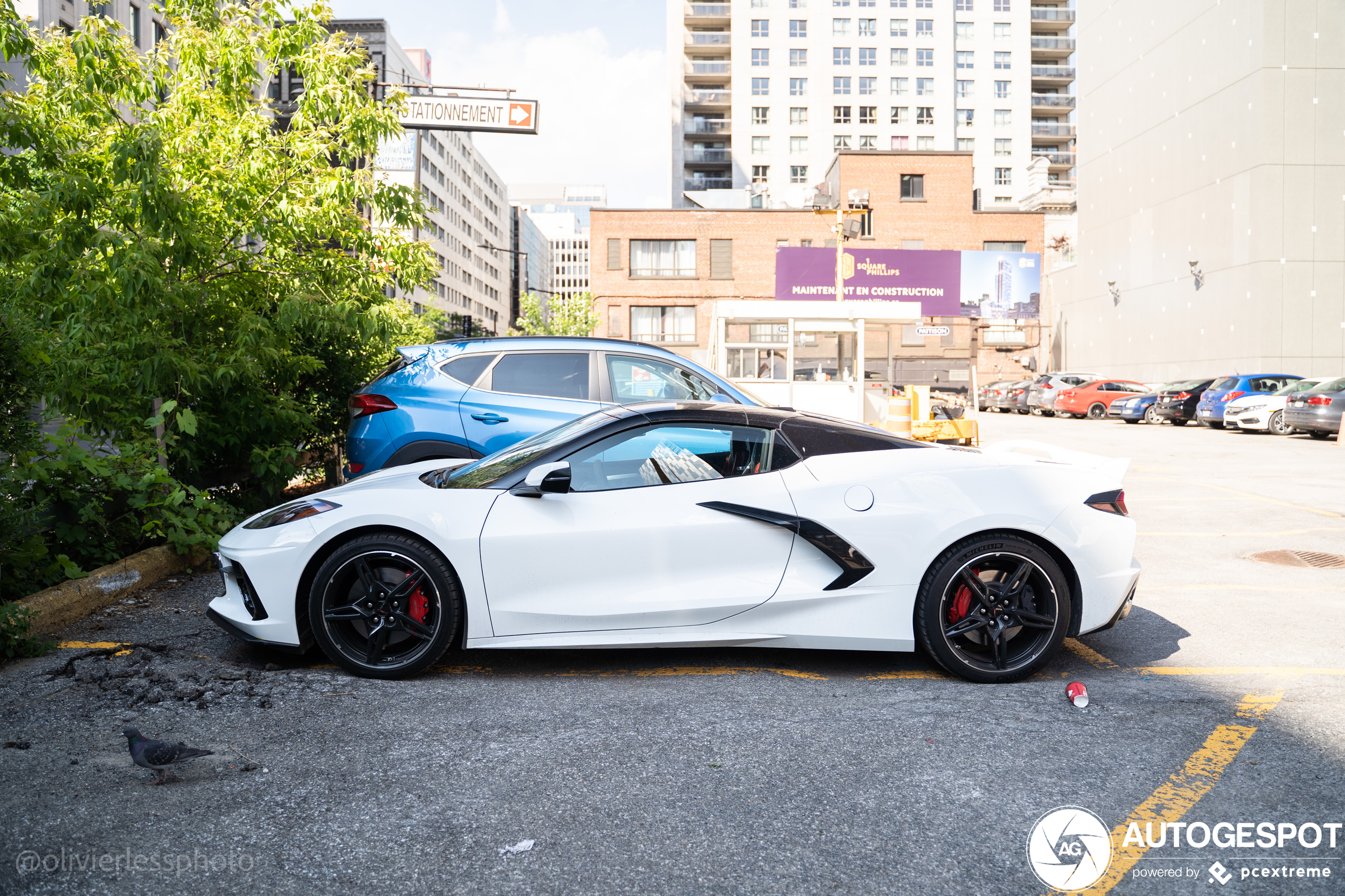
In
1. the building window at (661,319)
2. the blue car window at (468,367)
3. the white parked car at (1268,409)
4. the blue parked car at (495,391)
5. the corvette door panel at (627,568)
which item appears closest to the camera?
the corvette door panel at (627,568)

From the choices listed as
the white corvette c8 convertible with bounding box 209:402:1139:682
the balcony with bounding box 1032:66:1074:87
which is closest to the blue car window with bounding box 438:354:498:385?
the white corvette c8 convertible with bounding box 209:402:1139:682

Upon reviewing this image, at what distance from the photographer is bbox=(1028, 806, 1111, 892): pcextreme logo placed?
2564 millimetres

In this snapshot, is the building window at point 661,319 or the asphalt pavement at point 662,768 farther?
the building window at point 661,319

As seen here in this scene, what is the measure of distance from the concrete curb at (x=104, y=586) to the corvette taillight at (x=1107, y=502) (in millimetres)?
5243

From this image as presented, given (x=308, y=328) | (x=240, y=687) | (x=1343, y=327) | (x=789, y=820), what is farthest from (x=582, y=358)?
(x=1343, y=327)

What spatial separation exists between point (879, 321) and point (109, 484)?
1251 cm

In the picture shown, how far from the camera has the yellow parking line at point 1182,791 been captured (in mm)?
2646

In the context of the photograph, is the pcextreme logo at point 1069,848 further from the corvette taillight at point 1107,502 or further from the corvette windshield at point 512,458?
the corvette windshield at point 512,458

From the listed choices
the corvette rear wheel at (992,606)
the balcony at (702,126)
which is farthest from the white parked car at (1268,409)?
the balcony at (702,126)

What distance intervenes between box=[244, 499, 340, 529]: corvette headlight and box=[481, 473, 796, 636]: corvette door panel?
32.2 inches

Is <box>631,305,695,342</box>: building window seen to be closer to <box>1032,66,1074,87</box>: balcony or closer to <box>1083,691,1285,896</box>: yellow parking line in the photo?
<box>1083,691,1285,896</box>: yellow parking line

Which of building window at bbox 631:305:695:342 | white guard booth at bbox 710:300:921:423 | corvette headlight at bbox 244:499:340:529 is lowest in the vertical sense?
corvette headlight at bbox 244:499:340:529

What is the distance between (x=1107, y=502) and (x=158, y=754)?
4.02 meters

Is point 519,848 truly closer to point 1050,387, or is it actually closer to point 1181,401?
point 1181,401
